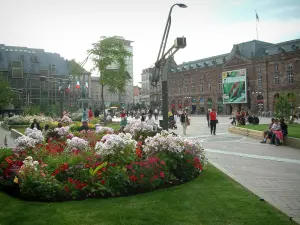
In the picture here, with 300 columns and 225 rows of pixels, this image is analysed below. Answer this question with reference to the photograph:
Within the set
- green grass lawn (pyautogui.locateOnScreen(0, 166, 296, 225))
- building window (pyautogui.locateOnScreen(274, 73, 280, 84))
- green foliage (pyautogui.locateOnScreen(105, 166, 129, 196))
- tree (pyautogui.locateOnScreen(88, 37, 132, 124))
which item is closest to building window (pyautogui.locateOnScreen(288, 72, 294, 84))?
building window (pyautogui.locateOnScreen(274, 73, 280, 84))

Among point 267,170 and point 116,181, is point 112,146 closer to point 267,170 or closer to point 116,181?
point 116,181

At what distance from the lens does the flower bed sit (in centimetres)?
591

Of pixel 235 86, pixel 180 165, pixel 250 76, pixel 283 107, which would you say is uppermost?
pixel 250 76

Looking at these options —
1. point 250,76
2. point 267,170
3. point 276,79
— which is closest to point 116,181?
point 267,170

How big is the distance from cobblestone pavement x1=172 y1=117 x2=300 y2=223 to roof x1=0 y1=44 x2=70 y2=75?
6853cm

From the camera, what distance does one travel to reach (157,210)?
17.1ft

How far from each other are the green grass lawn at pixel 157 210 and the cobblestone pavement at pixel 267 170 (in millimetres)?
520

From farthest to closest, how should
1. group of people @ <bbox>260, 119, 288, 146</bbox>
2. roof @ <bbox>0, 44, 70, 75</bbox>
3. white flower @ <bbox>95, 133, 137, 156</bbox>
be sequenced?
roof @ <bbox>0, 44, 70, 75</bbox>, group of people @ <bbox>260, 119, 288, 146</bbox>, white flower @ <bbox>95, 133, 137, 156</bbox>

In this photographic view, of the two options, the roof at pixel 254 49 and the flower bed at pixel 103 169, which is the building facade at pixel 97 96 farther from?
the flower bed at pixel 103 169

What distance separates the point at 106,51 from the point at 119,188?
26.2 meters

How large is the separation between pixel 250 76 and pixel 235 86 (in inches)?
172

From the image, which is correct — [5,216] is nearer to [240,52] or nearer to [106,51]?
[106,51]

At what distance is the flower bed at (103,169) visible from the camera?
19.4 feet

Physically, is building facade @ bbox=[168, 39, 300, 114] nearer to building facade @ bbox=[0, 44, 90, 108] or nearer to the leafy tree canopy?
the leafy tree canopy
